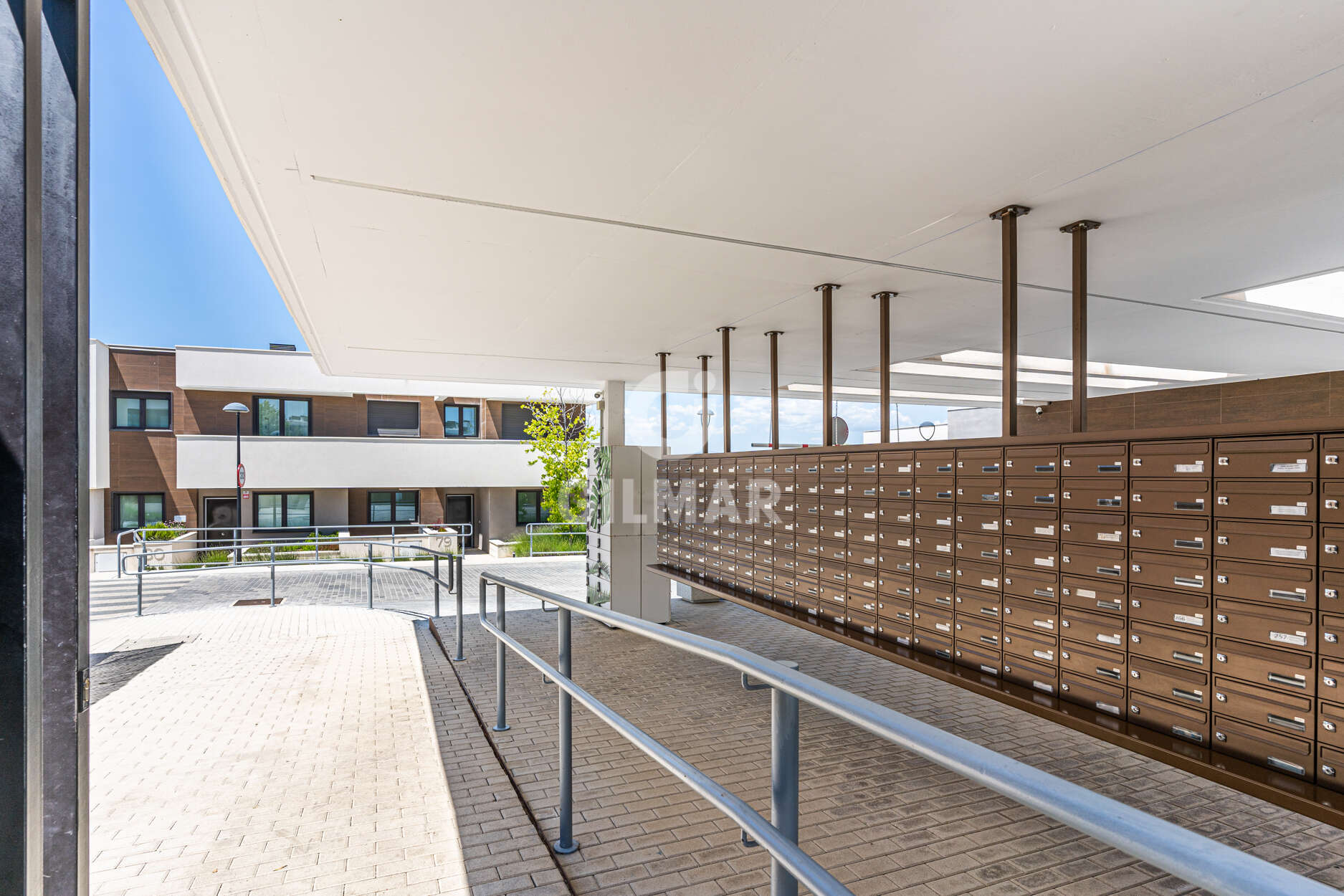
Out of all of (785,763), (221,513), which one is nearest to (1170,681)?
(785,763)

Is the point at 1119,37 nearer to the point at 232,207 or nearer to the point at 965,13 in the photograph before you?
the point at 965,13

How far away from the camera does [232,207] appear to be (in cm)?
338

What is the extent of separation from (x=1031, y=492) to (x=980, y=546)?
1.39 ft

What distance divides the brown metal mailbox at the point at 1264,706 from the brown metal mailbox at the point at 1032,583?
2.33 feet

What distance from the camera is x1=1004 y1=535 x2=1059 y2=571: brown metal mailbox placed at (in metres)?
3.11

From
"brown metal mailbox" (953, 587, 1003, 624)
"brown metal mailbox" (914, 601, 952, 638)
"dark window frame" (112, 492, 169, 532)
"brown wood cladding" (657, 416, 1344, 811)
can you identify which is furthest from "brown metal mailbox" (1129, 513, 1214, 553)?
"dark window frame" (112, 492, 169, 532)

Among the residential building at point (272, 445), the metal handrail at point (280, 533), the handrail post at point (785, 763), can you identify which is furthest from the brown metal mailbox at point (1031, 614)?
the residential building at point (272, 445)

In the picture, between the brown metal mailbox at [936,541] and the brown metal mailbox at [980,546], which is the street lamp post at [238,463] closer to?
the brown metal mailbox at [936,541]

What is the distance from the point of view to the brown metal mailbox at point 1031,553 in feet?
10.2

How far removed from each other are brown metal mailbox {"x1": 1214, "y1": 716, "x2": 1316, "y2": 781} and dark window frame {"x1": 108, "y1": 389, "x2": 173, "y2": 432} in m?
21.1

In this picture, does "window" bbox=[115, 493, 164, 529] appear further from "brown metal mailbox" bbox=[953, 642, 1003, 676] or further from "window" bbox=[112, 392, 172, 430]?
"brown metal mailbox" bbox=[953, 642, 1003, 676]

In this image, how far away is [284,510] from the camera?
18.3 m

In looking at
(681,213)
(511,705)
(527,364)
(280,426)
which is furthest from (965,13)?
(280,426)

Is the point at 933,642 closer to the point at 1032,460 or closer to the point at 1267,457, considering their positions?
the point at 1032,460
